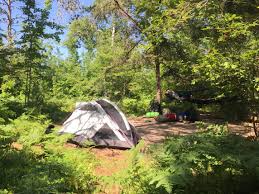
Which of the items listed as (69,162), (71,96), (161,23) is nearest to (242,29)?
(161,23)

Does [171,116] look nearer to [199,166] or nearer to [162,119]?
[162,119]

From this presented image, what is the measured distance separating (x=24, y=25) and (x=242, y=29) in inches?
349

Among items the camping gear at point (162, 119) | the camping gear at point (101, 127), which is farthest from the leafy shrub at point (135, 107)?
the camping gear at point (101, 127)

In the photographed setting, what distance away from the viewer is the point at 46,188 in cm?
404

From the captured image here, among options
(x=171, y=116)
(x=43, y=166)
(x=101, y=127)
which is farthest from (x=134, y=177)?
(x=171, y=116)

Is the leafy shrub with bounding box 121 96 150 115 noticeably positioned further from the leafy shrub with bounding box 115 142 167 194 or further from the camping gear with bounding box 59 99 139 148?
the leafy shrub with bounding box 115 142 167 194

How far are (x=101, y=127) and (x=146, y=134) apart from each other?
269 cm

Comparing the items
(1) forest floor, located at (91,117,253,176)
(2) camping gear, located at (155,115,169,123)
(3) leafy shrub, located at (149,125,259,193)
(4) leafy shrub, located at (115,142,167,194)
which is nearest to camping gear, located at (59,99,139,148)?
(1) forest floor, located at (91,117,253,176)

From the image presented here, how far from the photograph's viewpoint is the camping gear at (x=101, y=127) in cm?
883

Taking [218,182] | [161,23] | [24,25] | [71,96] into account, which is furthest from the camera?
[71,96]

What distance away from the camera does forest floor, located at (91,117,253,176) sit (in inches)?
283

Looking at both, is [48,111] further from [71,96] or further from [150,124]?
[71,96]

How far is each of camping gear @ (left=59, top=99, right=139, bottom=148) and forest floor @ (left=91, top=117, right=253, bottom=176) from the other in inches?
11.1

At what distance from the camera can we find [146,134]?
1132cm
